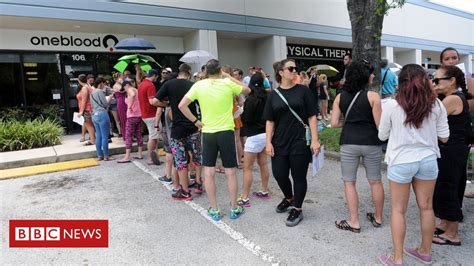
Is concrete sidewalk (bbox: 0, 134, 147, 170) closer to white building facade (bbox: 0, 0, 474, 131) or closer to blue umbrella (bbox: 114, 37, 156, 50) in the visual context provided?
blue umbrella (bbox: 114, 37, 156, 50)

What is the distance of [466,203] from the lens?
433 cm

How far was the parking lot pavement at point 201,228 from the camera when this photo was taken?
3.23 meters

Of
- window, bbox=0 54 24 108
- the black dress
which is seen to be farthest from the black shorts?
window, bbox=0 54 24 108

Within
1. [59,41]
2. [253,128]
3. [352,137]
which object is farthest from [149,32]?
[352,137]

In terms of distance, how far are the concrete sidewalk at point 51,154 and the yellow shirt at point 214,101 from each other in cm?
485

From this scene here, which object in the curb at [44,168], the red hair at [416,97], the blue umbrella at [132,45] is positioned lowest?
the curb at [44,168]

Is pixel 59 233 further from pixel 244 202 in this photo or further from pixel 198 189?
pixel 244 202

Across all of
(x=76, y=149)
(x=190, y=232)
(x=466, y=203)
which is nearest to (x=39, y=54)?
(x=76, y=149)

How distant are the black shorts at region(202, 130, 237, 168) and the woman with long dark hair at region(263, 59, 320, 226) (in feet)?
1.45

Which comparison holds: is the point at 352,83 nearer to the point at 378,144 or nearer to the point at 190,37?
the point at 378,144

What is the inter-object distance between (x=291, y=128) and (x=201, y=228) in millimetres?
1503

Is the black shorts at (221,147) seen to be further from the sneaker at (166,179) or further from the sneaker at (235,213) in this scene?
the sneaker at (166,179)

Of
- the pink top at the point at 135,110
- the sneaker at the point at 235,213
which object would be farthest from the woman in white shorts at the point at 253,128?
the pink top at the point at 135,110

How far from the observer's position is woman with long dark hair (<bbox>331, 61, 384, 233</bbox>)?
11.2ft
